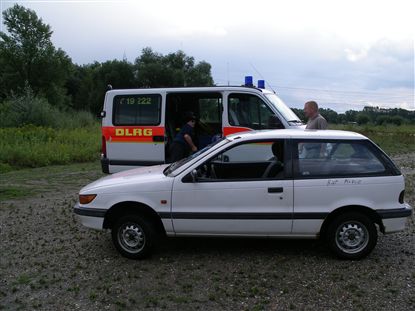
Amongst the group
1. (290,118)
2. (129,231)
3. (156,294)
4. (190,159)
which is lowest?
(156,294)

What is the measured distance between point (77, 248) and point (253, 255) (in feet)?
7.48

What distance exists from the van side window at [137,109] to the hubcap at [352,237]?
15.2 feet

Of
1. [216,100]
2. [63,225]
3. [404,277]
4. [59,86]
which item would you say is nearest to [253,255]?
[404,277]

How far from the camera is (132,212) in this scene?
18.1 ft

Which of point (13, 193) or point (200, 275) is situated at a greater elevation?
point (13, 193)

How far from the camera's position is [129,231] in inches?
215

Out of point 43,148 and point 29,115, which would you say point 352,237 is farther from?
point 29,115

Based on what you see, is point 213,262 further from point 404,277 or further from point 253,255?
point 404,277

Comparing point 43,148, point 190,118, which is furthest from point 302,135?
point 43,148

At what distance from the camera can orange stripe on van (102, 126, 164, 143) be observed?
8.91 metres

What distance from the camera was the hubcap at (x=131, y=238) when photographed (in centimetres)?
546

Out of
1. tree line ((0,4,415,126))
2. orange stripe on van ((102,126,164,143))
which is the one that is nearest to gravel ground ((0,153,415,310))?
orange stripe on van ((102,126,164,143))

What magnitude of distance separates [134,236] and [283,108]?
14.0 ft

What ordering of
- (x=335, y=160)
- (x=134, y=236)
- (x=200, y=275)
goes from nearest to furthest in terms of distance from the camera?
(x=200, y=275)
(x=335, y=160)
(x=134, y=236)
